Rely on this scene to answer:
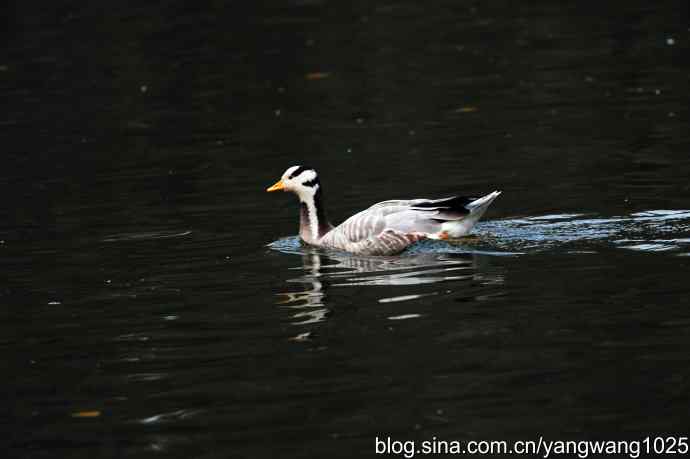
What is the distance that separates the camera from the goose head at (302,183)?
50.5ft

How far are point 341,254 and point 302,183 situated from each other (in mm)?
1126

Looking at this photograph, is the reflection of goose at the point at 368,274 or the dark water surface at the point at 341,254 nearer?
the dark water surface at the point at 341,254

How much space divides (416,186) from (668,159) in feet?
10.1

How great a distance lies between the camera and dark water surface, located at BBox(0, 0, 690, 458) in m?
9.33

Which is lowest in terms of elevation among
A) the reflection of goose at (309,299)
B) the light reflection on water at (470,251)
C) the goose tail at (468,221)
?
the reflection of goose at (309,299)

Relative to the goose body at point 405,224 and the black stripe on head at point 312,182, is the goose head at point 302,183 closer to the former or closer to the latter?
the black stripe on head at point 312,182

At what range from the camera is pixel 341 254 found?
48.4 ft

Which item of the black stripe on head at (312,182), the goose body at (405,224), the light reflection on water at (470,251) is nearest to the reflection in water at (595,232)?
the light reflection on water at (470,251)

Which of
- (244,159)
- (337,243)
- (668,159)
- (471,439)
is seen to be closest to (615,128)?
(668,159)

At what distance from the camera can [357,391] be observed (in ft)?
31.5

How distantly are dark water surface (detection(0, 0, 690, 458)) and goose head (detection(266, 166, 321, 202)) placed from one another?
58 centimetres

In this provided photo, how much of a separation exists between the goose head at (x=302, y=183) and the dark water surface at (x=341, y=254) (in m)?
0.58

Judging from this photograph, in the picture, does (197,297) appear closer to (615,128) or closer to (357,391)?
(357,391)

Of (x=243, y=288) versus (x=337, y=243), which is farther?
(x=337, y=243)
